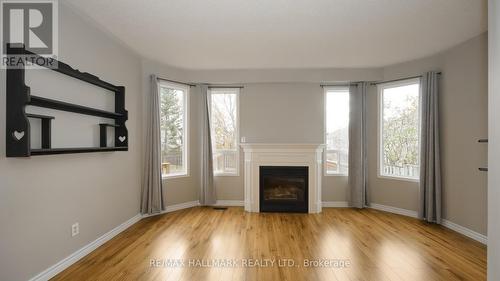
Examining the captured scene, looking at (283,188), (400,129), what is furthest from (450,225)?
(283,188)

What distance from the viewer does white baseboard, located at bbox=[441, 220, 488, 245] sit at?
2788 millimetres

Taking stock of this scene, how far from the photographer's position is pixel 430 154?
3416mm

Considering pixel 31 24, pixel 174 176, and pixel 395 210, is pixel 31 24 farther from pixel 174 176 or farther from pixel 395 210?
pixel 395 210

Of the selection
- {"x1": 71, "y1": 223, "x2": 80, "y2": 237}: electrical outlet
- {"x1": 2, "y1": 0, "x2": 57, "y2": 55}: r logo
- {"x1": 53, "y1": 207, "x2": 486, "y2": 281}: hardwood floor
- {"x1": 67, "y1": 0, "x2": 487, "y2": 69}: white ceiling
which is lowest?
{"x1": 53, "y1": 207, "x2": 486, "y2": 281}: hardwood floor

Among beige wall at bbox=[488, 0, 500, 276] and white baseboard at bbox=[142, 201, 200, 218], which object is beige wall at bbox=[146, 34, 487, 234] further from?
beige wall at bbox=[488, 0, 500, 276]

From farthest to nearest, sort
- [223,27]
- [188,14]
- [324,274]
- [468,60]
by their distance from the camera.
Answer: [468,60] < [223,27] < [188,14] < [324,274]

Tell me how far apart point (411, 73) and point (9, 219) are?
5415 millimetres

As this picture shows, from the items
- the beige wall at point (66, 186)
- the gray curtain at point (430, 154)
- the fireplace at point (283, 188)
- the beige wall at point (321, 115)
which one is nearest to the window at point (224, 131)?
the beige wall at point (321, 115)

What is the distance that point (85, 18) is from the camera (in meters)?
2.46

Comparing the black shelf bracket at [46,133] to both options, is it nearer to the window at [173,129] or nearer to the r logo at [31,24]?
the r logo at [31,24]

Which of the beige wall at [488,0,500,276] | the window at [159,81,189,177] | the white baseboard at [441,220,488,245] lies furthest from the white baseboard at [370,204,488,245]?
the window at [159,81,189,177]

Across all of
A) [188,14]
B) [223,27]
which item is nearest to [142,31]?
[188,14]

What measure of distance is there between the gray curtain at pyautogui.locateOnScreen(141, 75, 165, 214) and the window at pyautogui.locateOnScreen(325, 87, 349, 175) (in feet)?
10.5

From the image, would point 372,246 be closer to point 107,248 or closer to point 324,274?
point 324,274
